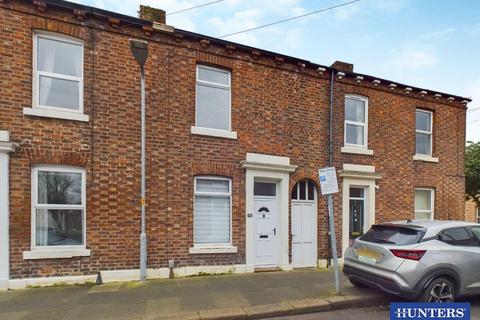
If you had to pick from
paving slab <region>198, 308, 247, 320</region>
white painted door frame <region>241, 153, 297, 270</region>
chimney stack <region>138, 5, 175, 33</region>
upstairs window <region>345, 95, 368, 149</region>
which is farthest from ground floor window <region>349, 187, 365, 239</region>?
chimney stack <region>138, 5, 175, 33</region>

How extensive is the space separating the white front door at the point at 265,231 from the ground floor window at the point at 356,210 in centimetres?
271

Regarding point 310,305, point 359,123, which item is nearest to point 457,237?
point 310,305

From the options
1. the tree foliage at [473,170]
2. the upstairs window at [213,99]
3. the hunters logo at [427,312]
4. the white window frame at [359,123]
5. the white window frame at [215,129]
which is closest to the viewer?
the hunters logo at [427,312]

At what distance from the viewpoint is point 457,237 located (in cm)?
577

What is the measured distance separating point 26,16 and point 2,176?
340cm

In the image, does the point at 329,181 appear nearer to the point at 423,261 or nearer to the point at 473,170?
the point at 423,261

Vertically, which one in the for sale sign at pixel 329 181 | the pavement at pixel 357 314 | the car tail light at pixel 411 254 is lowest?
the pavement at pixel 357 314

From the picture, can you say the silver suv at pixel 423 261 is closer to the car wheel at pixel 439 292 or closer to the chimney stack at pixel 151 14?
the car wheel at pixel 439 292

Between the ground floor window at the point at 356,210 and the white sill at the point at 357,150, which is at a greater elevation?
the white sill at the point at 357,150

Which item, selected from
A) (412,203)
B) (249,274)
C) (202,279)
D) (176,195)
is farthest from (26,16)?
(412,203)

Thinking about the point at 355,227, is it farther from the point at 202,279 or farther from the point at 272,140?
the point at 202,279

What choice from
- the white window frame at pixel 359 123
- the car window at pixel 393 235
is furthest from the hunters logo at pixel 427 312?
the white window frame at pixel 359 123

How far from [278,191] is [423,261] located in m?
4.16

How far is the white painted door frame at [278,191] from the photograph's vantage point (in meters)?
8.16
